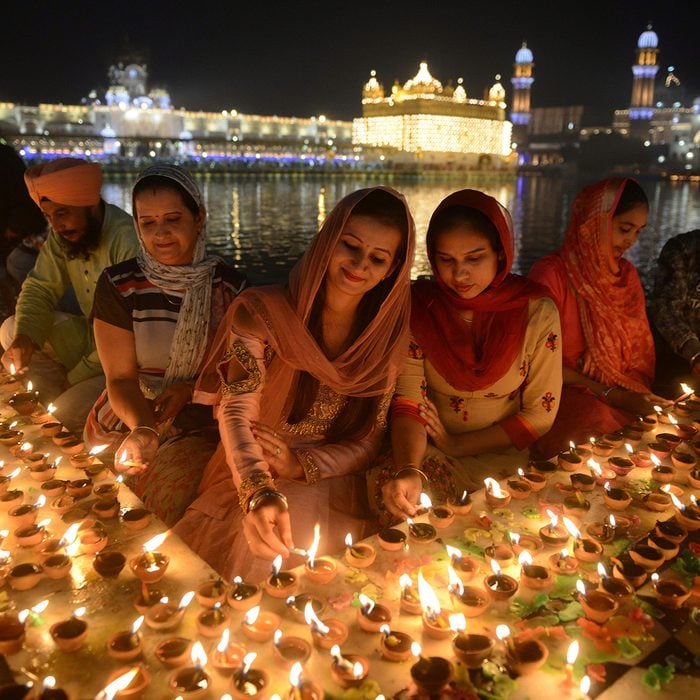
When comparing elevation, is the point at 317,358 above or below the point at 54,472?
above

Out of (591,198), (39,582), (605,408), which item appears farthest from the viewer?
(591,198)

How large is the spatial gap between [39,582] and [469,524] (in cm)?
119

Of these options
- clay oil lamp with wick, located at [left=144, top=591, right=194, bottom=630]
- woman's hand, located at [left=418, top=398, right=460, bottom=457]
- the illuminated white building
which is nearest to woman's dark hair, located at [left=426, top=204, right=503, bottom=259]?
woman's hand, located at [left=418, top=398, right=460, bottom=457]

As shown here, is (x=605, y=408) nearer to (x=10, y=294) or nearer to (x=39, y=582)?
(x=39, y=582)

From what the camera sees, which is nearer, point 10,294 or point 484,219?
point 484,219

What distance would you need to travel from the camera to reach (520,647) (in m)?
1.32

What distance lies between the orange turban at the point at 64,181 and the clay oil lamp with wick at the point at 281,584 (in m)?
2.50

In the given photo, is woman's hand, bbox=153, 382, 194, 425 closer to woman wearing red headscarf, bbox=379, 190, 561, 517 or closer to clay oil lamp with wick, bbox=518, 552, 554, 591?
woman wearing red headscarf, bbox=379, 190, 561, 517

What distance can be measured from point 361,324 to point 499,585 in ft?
4.05

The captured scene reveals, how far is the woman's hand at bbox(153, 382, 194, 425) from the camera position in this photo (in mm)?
2752

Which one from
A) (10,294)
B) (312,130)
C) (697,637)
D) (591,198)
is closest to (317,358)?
(697,637)

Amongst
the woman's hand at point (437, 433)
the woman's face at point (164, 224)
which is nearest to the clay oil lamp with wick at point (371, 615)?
the woman's hand at point (437, 433)

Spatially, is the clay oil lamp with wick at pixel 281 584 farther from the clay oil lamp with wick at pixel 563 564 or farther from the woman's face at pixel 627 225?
the woman's face at pixel 627 225

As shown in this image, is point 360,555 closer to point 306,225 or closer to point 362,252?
point 362,252
